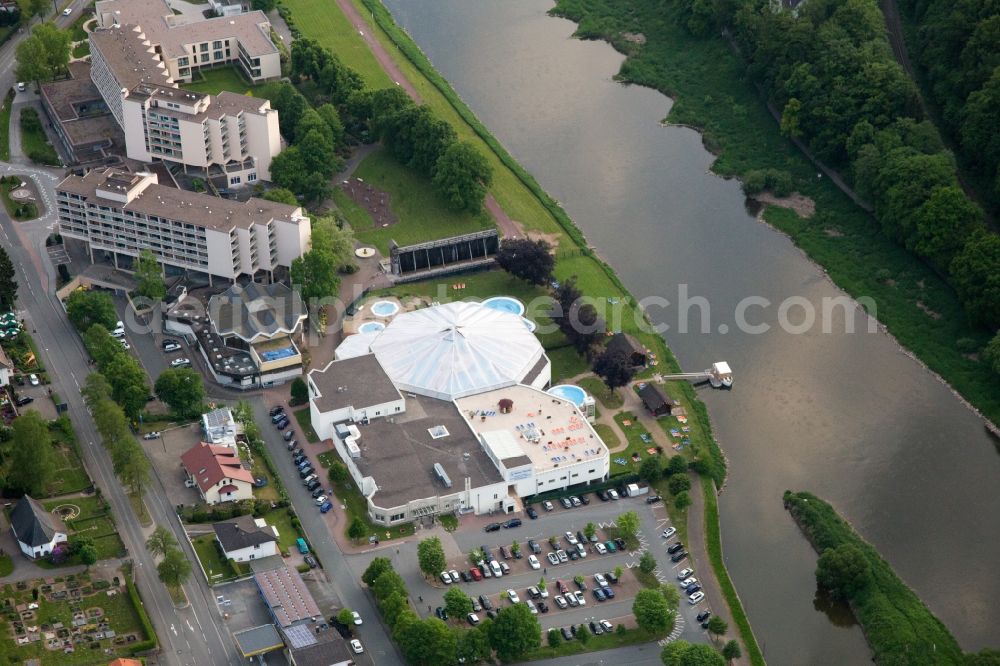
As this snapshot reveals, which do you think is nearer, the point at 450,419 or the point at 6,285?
the point at 450,419

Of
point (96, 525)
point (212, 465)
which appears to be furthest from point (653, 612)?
point (96, 525)

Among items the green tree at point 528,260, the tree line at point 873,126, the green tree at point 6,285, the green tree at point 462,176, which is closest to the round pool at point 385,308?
the green tree at point 528,260

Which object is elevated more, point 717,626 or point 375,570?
point 717,626

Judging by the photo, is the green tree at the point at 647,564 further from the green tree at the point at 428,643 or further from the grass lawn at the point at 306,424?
the grass lawn at the point at 306,424

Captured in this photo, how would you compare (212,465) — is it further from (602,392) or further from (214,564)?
(602,392)

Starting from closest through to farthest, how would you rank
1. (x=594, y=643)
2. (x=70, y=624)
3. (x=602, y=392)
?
(x=70, y=624) < (x=594, y=643) < (x=602, y=392)

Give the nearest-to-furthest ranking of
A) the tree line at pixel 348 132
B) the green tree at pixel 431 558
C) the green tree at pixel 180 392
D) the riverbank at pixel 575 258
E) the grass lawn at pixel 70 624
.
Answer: the grass lawn at pixel 70 624
the green tree at pixel 431 558
the riverbank at pixel 575 258
the green tree at pixel 180 392
the tree line at pixel 348 132

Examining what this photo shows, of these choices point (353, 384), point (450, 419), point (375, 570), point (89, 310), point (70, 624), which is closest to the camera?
→ point (70, 624)
